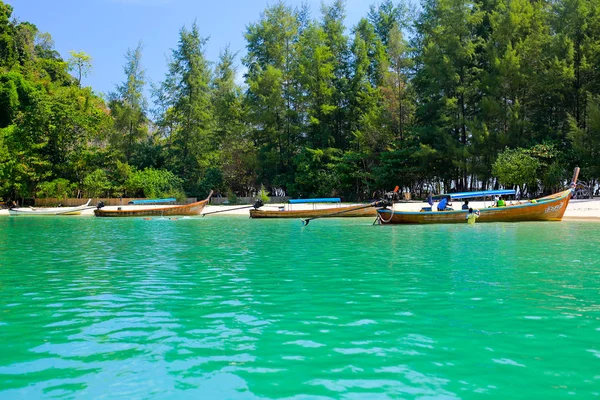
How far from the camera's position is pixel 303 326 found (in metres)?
6.49

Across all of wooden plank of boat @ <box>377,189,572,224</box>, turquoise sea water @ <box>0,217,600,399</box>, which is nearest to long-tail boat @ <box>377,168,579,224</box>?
wooden plank of boat @ <box>377,189,572,224</box>

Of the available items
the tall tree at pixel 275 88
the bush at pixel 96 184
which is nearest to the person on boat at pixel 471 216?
the tall tree at pixel 275 88

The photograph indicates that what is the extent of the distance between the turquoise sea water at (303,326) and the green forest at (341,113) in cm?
2671

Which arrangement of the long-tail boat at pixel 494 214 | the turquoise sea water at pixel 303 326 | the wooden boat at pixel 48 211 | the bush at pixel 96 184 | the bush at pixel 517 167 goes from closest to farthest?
the turquoise sea water at pixel 303 326 < the long-tail boat at pixel 494 214 < the bush at pixel 517 167 < the wooden boat at pixel 48 211 < the bush at pixel 96 184

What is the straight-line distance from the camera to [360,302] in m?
7.85

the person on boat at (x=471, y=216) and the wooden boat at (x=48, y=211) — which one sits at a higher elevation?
the wooden boat at (x=48, y=211)

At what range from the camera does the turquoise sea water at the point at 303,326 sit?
4.57m

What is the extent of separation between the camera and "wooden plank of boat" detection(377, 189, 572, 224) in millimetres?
25031

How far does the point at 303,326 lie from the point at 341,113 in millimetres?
43691

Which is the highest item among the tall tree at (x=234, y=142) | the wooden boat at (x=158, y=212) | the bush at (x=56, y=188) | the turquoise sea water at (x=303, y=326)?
the tall tree at (x=234, y=142)

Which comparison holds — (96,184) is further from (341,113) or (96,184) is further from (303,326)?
(303,326)

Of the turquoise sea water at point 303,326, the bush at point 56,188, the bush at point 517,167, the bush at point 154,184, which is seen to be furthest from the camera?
the bush at point 154,184

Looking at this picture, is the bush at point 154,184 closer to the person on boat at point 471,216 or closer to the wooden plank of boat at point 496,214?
the wooden plank of boat at point 496,214

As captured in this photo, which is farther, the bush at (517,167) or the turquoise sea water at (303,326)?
the bush at (517,167)
